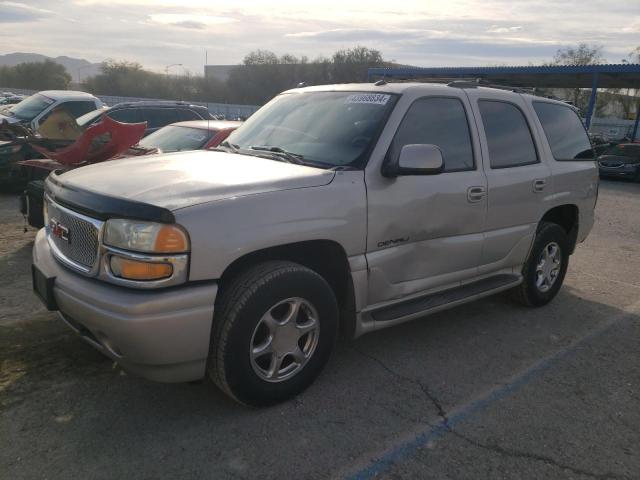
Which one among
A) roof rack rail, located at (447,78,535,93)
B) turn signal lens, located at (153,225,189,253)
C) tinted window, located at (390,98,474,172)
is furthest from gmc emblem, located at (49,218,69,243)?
roof rack rail, located at (447,78,535,93)

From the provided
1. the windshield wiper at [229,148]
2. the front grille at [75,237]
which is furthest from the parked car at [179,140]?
the front grille at [75,237]

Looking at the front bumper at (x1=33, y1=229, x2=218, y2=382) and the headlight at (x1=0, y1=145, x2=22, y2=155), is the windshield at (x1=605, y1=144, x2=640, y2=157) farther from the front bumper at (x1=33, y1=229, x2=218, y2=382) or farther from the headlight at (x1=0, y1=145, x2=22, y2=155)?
the front bumper at (x1=33, y1=229, x2=218, y2=382)

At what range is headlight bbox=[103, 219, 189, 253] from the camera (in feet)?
8.46

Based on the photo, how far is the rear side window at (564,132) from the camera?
493 cm

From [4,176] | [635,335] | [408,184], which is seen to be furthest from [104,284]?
[4,176]

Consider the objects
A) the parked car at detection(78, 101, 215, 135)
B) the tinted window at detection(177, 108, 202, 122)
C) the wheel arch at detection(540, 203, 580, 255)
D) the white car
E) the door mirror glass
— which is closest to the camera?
the door mirror glass

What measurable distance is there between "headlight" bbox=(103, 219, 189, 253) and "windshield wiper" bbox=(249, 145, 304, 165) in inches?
45.1

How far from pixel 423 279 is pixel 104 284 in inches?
83.1

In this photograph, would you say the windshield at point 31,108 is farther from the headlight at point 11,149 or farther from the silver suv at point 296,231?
the silver suv at point 296,231

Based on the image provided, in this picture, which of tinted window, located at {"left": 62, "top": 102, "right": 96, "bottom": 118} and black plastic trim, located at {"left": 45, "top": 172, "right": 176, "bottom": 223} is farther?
tinted window, located at {"left": 62, "top": 102, "right": 96, "bottom": 118}

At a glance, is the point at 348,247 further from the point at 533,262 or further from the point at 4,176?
the point at 4,176

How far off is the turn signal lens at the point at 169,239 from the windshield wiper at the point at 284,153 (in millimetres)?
1142

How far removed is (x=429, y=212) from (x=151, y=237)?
6.25ft

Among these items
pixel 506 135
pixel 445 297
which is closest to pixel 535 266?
pixel 506 135
